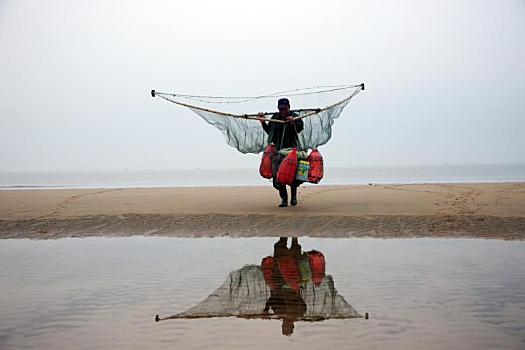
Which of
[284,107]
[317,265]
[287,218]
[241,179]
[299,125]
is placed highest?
[284,107]

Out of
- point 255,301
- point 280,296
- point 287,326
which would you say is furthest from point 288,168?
point 287,326

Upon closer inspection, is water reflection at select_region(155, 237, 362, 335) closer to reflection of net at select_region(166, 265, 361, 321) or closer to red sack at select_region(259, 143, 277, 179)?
reflection of net at select_region(166, 265, 361, 321)

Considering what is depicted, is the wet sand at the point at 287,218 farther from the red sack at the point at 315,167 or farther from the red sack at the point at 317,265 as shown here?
the red sack at the point at 317,265

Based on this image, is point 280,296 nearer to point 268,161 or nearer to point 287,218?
point 287,218

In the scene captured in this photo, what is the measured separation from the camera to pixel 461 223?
31.4ft

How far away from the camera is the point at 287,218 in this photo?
10.7m

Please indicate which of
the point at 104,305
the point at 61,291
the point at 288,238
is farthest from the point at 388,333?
the point at 288,238

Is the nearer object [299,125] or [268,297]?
[268,297]

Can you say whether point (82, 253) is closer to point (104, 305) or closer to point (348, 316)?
point (104, 305)

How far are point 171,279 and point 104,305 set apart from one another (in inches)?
47.0

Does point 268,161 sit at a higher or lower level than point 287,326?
higher

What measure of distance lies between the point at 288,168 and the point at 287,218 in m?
1.45

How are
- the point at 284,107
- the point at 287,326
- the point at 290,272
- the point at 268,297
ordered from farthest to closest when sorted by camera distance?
1. the point at 284,107
2. the point at 290,272
3. the point at 268,297
4. the point at 287,326

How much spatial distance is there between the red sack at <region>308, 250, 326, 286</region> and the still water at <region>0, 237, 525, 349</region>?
4 centimetres
